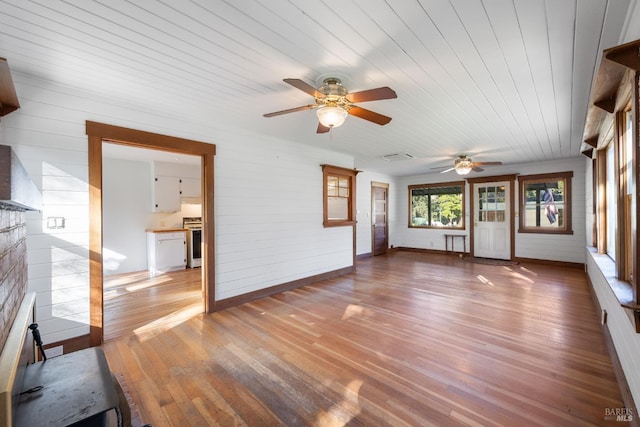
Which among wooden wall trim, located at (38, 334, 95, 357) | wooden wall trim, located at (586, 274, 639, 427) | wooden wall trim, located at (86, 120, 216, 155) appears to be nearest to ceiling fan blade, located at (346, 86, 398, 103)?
wooden wall trim, located at (86, 120, 216, 155)

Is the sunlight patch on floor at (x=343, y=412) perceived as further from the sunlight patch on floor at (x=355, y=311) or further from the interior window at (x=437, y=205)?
the interior window at (x=437, y=205)

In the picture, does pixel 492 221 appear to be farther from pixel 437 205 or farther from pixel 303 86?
pixel 303 86

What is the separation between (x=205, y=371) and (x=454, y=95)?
3.39m

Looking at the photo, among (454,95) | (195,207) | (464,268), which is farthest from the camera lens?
(195,207)

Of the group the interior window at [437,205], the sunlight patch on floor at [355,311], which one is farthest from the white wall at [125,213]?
the interior window at [437,205]

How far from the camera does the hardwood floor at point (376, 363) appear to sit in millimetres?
1788

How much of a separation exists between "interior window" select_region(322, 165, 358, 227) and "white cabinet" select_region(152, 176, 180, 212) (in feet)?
11.2

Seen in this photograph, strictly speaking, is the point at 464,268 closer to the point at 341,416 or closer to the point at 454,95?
the point at 454,95

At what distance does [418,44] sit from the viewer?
1.93 m

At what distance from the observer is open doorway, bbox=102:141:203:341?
522cm

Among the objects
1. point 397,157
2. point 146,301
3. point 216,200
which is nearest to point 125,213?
Answer: point 146,301

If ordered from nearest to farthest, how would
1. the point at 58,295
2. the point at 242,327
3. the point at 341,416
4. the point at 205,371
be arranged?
the point at 341,416
the point at 205,371
the point at 58,295
the point at 242,327

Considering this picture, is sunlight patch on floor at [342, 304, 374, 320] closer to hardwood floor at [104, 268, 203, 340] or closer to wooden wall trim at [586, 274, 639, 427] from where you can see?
hardwood floor at [104, 268, 203, 340]

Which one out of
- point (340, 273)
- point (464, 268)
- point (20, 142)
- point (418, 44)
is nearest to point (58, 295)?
point (20, 142)
